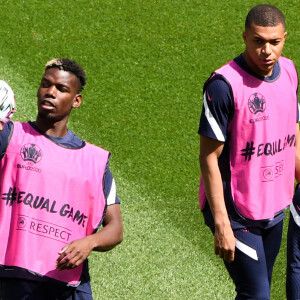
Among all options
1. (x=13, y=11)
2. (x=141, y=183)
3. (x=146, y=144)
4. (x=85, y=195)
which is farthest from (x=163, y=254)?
(x=13, y=11)

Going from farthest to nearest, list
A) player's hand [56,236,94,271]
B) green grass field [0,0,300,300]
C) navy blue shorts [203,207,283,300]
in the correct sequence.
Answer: green grass field [0,0,300,300], navy blue shorts [203,207,283,300], player's hand [56,236,94,271]

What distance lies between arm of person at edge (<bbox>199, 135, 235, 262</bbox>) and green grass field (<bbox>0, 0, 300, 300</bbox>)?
1.92 metres

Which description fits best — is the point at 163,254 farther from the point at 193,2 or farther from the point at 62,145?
the point at 193,2

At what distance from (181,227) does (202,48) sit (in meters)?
2.52

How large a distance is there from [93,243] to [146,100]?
4.53m

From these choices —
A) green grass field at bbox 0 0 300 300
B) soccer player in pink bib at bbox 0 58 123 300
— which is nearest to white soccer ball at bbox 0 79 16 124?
soccer player in pink bib at bbox 0 58 123 300

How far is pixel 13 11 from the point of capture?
31.1ft

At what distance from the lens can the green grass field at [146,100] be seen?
Answer: 6.78 m

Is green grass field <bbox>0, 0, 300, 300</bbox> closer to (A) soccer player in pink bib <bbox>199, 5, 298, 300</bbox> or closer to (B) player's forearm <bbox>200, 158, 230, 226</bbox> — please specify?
(A) soccer player in pink bib <bbox>199, 5, 298, 300</bbox>

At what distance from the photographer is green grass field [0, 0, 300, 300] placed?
267 inches

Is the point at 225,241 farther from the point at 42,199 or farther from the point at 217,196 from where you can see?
the point at 42,199

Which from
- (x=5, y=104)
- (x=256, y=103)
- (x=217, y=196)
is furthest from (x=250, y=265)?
(x=5, y=104)

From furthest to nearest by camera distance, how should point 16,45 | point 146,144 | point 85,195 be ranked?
point 16,45
point 146,144
point 85,195

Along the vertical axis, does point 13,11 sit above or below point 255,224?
above
